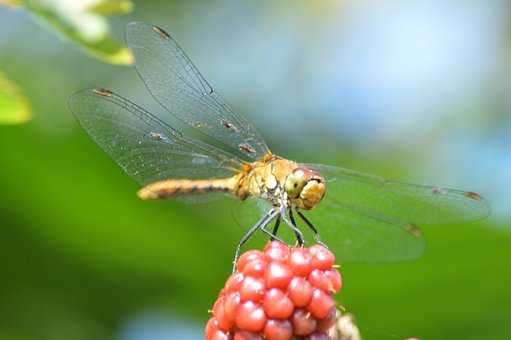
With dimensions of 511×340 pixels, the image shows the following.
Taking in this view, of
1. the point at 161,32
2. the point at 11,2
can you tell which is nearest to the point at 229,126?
the point at 161,32

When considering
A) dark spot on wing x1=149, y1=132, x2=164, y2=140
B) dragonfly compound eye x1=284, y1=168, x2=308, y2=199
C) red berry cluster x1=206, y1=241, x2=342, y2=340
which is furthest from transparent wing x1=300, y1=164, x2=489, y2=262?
red berry cluster x1=206, y1=241, x2=342, y2=340

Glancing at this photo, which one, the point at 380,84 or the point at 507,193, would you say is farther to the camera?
the point at 380,84

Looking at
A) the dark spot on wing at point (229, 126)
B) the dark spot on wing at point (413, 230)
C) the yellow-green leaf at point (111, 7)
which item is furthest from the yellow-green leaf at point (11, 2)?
the dark spot on wing at point (413, 230)

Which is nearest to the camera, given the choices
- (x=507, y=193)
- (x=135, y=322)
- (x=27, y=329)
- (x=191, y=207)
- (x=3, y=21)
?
(x=27, y=329)

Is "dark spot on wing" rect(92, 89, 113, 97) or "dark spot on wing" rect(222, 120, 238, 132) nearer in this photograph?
"dark spot on wing" rect(92, 89, 113, 97)

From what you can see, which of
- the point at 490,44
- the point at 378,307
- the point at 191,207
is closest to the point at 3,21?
the point at 191,207

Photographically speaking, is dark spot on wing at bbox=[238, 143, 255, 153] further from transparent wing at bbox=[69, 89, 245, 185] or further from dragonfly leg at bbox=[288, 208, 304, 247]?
dragonfly leg at bbox=[288, 208, 304, 247]

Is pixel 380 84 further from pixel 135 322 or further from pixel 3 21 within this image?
pixel 135 322
